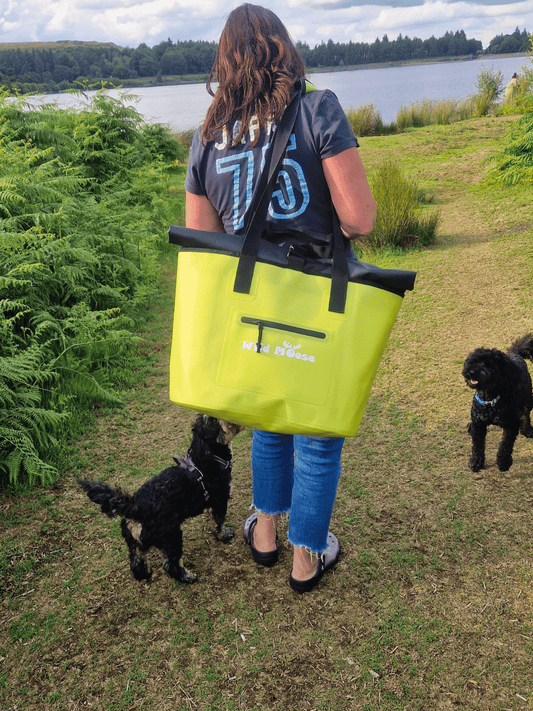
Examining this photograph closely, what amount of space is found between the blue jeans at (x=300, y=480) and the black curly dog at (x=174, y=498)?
0.87ft

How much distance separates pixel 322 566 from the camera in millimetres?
2621

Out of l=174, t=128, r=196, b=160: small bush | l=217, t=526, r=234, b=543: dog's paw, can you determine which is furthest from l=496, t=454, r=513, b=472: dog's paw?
l=174, t=128, r=196, b=160: small bush

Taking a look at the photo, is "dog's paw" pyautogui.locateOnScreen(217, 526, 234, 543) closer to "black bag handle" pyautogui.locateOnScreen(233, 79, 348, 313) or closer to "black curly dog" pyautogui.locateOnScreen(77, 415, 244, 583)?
"black curly dog" pyautogui.locateOnScreen(77, 415, 244, 583)

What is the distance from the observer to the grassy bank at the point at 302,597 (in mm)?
2117

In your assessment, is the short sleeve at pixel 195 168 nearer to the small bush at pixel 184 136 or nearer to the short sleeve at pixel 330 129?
the short sleeve at pixel 330 129

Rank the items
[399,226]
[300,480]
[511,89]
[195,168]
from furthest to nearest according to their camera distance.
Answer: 1. [511,89]
2. [399,226]
3. [300,480]
4. [195,168]

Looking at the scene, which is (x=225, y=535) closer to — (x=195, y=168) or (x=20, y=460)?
(x=20, y=460)

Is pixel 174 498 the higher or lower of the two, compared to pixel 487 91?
lower

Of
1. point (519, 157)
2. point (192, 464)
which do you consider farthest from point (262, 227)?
point (519, 157)

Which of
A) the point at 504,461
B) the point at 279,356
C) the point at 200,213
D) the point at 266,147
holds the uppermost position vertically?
the point at 266,147

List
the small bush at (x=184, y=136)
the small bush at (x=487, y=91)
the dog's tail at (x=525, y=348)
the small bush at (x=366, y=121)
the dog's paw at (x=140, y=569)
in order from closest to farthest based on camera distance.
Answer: the dog's paw at (x=140, y=569)
the dog's tail at (x=525, y=348)
the small bush at (x=184, y=136)
the small bush at (x=366, y=121)
the small bush at (x=487, y=91)

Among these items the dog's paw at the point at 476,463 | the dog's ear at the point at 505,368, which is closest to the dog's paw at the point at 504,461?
the dog's paw at the point at 476,463

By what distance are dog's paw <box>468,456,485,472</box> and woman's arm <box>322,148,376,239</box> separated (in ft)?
7.49

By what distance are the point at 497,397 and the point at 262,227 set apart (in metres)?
2.21
